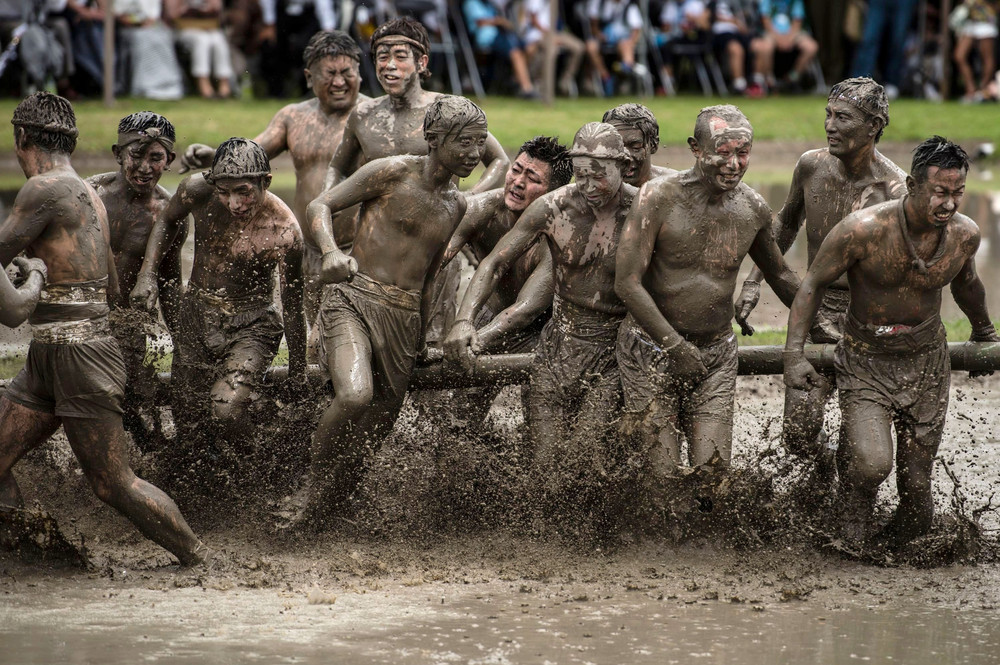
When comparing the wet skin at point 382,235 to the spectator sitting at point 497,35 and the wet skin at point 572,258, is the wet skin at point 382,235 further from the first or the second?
the spectator sitting at point 497,35

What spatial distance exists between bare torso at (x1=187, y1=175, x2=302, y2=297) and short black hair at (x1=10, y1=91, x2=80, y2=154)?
845 mm

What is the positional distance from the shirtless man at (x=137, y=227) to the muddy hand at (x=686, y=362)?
230cm

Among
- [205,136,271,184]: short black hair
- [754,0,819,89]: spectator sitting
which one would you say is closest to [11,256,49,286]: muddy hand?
[205,136,271,184]: short black hair

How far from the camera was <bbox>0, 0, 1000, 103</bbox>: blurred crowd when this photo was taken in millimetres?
17281

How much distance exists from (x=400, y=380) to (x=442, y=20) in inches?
502

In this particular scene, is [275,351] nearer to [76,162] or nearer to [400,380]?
[400,380]

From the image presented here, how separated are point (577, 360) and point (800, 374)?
3.25 ft

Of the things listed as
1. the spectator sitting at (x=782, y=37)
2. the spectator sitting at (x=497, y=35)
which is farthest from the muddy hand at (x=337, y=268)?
the spectator sitting at (x=782, y=37)

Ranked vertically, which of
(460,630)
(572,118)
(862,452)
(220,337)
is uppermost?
(572,118)

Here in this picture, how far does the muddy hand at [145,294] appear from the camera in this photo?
264 inches

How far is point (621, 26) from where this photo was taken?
64.5 feet

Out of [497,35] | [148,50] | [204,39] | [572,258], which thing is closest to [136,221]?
[572,258]

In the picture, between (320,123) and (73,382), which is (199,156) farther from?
(73,382)

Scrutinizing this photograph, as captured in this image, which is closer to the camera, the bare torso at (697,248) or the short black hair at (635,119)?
the bare torso at (697,248)
